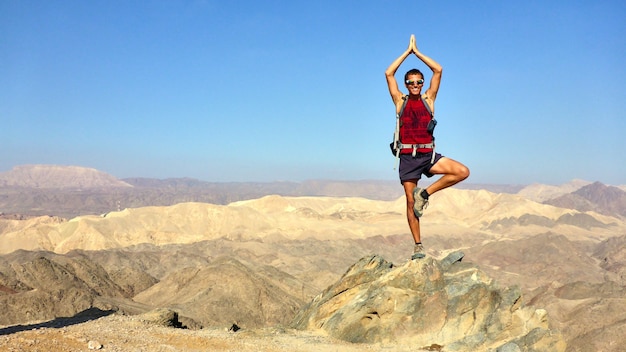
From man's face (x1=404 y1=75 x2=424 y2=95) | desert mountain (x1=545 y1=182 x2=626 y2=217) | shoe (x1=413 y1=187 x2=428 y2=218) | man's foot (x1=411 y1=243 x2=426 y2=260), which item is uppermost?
man's face (x1=404 y1=75 x2=424 y2=95)

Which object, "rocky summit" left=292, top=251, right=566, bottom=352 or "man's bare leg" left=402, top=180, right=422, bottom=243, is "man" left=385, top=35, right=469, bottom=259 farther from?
"rocky summit" left=292, top=251, right=566, bottom=352

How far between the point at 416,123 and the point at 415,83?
0.50 meters

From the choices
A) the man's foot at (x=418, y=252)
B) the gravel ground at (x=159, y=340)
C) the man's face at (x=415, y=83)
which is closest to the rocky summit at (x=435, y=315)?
the man's foot at (x=418, y=252)

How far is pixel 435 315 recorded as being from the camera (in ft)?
27.3

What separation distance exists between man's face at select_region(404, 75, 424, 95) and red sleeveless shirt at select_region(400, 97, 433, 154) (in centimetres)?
13

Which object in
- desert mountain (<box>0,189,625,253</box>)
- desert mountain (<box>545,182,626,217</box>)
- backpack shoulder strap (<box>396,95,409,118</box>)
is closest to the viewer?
backpack shoulder strap (<box>396,95,409,118</box>)

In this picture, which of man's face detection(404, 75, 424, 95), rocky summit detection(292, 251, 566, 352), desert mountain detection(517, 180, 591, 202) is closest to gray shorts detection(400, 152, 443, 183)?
man's face detection(404, 75, 424, 95)

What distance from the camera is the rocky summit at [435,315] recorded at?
8.02m

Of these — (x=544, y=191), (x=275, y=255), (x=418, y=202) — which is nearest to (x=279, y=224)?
(x=275, y=255)

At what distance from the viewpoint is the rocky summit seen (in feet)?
26.3

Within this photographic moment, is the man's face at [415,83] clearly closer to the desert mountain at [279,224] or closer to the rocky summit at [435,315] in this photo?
the rocky summit at [435,315]

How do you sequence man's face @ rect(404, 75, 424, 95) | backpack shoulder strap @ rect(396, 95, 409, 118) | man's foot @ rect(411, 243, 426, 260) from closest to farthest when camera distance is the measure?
man's face @ rect(404, 75, 424, 95)
backpack shoulder strap @ rect(396, 95, 409, 118)
man's foot @ rect(411, 243, 426, 260)

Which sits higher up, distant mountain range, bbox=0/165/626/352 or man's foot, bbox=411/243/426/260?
man's foot, bbox=411/243/426/260

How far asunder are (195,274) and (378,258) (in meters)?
21.4
